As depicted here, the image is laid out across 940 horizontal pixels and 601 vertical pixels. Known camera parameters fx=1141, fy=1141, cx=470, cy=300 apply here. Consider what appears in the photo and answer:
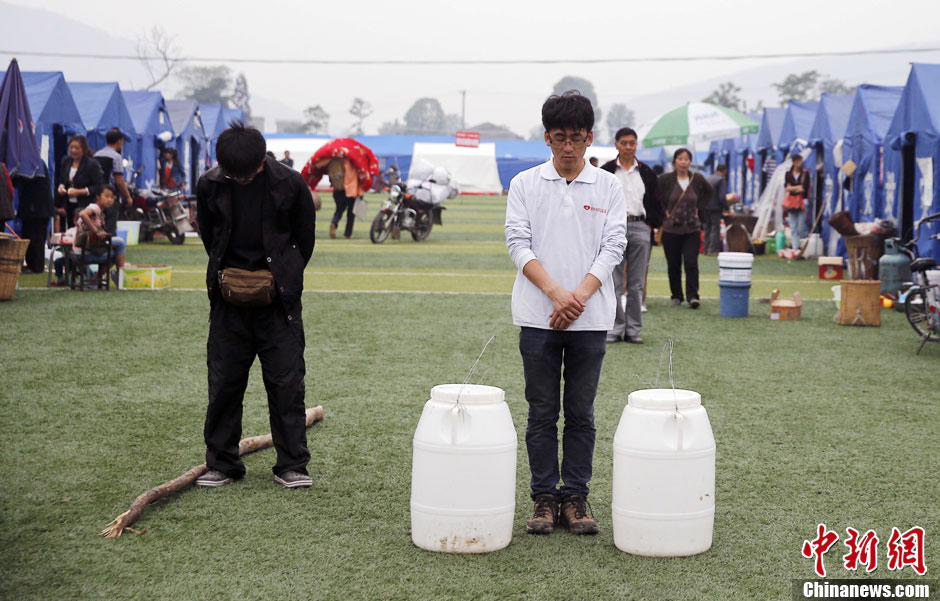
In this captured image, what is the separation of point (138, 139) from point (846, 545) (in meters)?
25.2

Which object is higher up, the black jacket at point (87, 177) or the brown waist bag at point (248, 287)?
the black jacket at point (87, 177)

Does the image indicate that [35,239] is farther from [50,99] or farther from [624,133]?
[624,133]

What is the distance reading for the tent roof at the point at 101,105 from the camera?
2441 centimetres

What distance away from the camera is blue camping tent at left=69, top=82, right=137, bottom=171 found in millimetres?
24234

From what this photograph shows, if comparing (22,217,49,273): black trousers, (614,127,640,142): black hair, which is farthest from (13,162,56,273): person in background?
(614,127,640,142): black hair

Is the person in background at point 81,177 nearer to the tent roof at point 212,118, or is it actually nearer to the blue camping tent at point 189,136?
the blue camping tent at point 189,136

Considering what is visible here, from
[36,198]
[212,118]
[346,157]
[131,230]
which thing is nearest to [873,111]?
[346,157]

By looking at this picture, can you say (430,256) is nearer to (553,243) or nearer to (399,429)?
(399,429)

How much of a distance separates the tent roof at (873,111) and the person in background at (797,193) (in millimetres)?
1901

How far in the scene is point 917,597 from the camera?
→ 4270 mm

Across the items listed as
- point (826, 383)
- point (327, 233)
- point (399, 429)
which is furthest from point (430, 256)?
point (399, 429)

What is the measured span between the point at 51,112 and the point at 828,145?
14.7 m

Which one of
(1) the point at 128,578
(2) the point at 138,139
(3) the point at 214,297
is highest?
(2) the point at 138,139

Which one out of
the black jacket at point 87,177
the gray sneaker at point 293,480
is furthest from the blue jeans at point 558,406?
the black jacket at point 87,177
